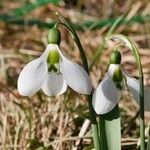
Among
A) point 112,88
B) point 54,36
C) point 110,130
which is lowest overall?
point 110,130

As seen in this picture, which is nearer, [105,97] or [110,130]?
[105,97]

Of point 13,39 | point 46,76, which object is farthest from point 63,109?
point 13,39

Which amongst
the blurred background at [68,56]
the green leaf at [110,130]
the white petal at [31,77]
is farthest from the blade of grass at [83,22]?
the white petal at [31,77]

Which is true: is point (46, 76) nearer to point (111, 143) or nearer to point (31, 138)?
point (111, 143)

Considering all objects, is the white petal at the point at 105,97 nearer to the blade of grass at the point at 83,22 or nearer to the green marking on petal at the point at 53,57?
the green marking on petal at the point at 53,57

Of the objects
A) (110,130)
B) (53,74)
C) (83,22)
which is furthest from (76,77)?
(83,22)

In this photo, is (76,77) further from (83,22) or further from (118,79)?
(83,22)
